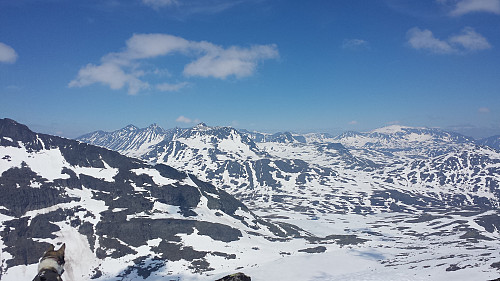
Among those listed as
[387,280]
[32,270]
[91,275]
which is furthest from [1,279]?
[387,280]

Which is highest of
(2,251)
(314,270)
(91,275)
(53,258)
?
(53,258)

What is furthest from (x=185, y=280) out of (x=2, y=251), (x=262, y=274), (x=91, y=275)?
(x=2, y=251)

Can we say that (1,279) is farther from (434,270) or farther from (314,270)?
(434,270)

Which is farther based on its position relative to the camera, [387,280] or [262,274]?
[262,274]

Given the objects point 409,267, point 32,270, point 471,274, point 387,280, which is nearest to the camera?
point 471,274

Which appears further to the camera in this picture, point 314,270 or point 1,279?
point 314,270

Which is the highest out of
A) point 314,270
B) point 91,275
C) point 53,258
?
point 53,258

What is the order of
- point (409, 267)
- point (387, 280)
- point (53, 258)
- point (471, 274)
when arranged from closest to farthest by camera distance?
point (53, 258), point (471, 274), point (387, 280), point (409, 267)

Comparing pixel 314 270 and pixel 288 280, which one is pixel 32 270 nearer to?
pixel 288 280

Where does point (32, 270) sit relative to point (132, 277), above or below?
above
